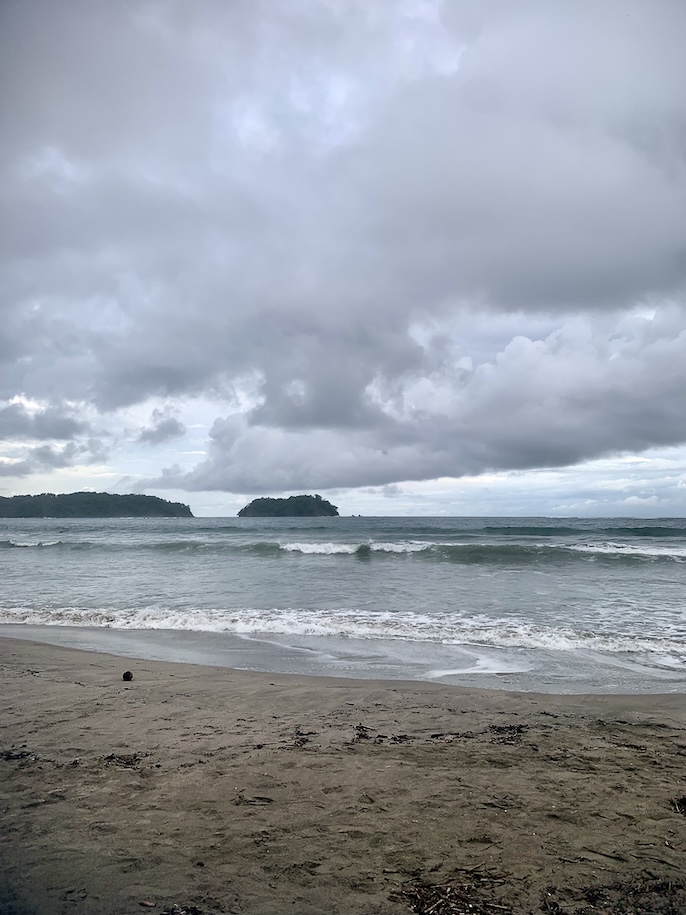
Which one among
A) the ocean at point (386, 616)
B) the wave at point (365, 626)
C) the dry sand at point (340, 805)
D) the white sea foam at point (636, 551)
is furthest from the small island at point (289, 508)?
the dry sand at point (340, 805)

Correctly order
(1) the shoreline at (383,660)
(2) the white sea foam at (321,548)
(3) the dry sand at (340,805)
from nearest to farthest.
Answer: (3) the dry sand at (340,805), (1) the shoreline at (383,660), (2) the white sea foam at (321,548)

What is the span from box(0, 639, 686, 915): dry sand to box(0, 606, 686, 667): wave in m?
3.81

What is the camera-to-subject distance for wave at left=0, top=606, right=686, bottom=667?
413 inches

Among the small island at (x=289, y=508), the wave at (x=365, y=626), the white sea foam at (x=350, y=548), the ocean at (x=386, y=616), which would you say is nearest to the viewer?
the ocean at (x=386, y=616)

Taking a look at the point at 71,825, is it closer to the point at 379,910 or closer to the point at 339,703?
the point at 379,910

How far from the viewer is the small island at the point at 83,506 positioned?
13288 cm

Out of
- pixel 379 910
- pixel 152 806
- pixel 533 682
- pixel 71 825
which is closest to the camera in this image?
pixel 379 910

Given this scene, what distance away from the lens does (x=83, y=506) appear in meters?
134

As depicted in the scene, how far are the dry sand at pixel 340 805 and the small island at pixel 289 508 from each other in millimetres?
121957

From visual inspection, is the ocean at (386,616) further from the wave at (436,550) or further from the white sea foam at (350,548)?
the white sea foam at (350,548)

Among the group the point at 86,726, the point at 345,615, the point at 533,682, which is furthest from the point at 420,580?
the point at 86,726

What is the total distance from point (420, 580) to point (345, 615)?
7519mm

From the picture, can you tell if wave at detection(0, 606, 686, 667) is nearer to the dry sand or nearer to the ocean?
the ocean

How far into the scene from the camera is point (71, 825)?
12.4ft
